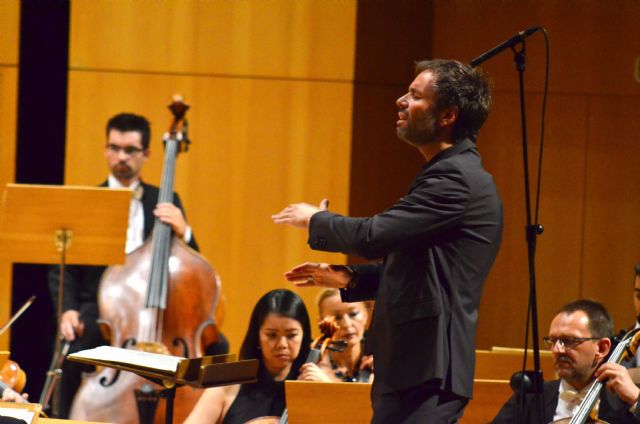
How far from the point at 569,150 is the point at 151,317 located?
2818 mm

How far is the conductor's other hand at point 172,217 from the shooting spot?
14.5 ft

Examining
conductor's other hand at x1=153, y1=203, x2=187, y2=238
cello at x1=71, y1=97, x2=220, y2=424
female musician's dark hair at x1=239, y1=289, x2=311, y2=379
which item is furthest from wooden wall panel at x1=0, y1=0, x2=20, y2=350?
female musician's dark hair at x1=239, y1=289, x2=311, y2=379

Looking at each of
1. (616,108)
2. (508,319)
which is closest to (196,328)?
(508,319)

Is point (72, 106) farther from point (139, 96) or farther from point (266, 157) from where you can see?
point (266, 157)

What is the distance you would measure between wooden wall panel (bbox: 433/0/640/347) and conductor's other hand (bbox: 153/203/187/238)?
214 centimetres

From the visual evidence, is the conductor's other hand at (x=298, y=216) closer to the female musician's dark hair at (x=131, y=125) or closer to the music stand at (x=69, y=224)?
the music stand at (x=69, y=224)

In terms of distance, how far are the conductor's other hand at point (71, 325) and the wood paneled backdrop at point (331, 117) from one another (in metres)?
1.02

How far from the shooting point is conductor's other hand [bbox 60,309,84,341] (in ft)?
14.7

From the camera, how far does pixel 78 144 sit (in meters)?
5.52

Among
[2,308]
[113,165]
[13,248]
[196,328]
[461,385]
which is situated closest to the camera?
[461,385]

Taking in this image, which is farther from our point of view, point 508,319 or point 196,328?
point 508,319

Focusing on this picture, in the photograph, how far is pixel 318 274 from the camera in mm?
2336

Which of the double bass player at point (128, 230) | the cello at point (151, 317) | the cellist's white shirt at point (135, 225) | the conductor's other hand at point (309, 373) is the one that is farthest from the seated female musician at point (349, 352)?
the cellist's white shirt at point (135, 225)

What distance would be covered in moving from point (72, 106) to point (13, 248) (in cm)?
175
